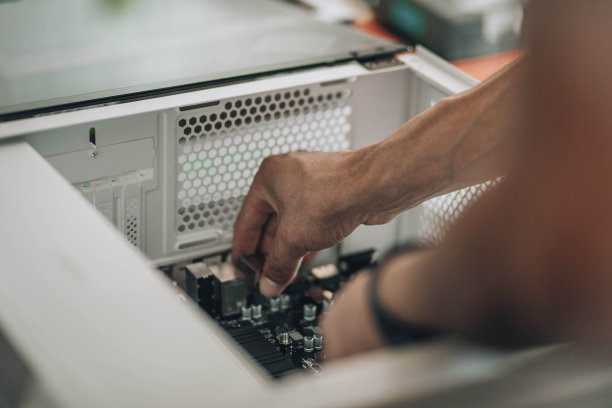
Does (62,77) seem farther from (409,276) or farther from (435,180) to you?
(409,276)

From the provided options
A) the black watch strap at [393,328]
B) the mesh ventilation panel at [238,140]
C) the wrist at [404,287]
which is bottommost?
the mesh ventilation panel at [238,140]

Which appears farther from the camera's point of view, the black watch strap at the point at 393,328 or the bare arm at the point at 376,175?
the bare arm at the point at 376,175

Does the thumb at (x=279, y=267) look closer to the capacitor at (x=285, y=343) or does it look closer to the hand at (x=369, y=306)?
the capacitor at (x=285, y=343)

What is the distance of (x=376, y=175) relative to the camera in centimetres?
97

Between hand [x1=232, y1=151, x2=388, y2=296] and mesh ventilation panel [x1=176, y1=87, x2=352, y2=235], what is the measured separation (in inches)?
1.3

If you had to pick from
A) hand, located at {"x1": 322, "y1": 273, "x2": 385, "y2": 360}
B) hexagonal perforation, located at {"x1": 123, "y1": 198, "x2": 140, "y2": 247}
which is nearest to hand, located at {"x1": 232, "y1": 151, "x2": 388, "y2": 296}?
hexagonal perforation, located at {"x1": 123, "y1": 198, "x2": 140, "y2": 247}

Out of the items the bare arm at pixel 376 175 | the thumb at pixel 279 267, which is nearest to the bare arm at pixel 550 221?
the bare arm at pixel 376 175

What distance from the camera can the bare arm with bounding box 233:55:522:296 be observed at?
2.96 ft

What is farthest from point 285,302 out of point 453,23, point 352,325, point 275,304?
point 453,23

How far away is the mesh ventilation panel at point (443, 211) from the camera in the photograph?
1.14 metres

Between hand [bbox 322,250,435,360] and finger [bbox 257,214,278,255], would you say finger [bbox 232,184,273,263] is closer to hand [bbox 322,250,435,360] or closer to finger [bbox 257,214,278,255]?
finger [bbox 257,214,278,255]

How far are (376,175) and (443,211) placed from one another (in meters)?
0.25

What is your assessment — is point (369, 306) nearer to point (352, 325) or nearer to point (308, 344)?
point (352, 325)

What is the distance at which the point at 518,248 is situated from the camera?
51 cm
